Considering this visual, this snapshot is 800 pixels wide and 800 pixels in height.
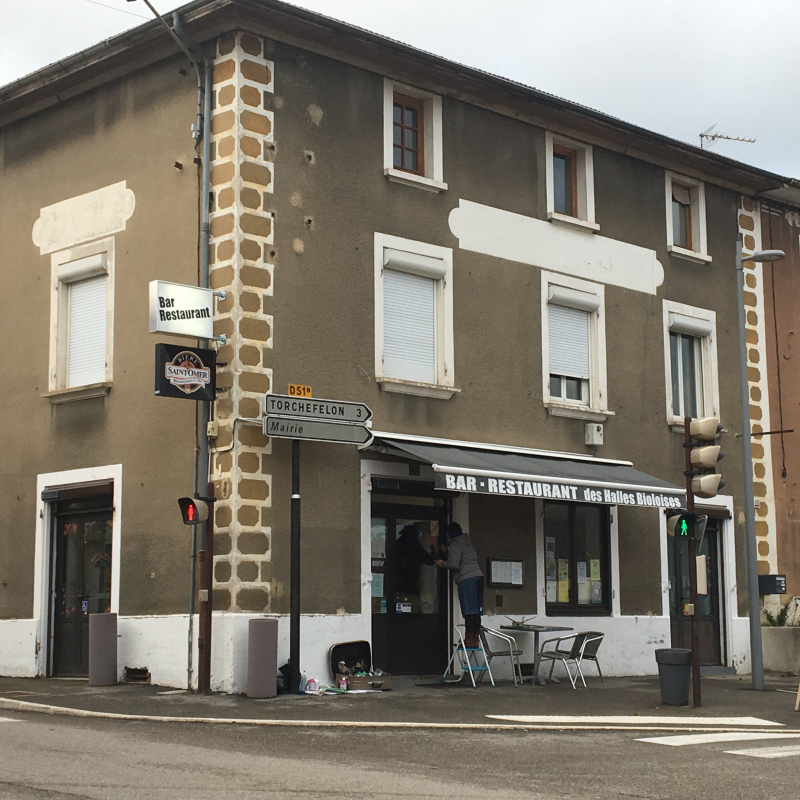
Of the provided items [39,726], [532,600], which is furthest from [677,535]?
[39,726]

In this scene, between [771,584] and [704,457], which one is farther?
[771,584]

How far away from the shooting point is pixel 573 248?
1948cm

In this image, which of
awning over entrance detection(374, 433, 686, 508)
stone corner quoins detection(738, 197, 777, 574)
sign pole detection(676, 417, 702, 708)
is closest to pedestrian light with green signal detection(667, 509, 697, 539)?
sign pole detection(676, 417, 702, 708)

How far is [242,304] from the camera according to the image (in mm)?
15414

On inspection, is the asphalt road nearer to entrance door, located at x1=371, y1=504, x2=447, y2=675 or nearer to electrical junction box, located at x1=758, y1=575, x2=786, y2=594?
entrance door, located at x1=371, y1=504, x2=447, y2=675

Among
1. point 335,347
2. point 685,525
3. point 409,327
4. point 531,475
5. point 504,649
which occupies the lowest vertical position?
point 504,649

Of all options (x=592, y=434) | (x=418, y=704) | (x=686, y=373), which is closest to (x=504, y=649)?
(x=592, y=434)

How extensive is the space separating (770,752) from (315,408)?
6.36 m

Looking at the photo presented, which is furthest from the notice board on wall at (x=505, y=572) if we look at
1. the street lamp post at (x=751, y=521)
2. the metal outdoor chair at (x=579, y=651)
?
the street lamp post at (x=751, y=521)

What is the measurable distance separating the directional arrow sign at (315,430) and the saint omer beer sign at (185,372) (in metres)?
0.95

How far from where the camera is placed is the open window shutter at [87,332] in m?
17.2

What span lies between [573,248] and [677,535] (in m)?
6.04

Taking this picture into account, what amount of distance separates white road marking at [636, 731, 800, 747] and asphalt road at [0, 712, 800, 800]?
20cm

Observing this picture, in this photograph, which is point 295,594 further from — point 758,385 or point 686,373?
point 758,385
